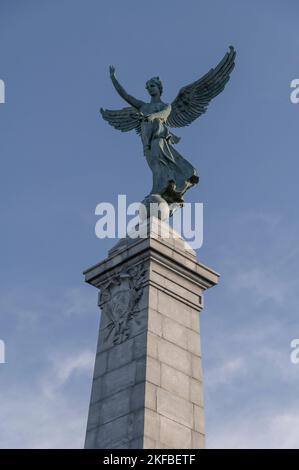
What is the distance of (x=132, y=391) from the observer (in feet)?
59.8

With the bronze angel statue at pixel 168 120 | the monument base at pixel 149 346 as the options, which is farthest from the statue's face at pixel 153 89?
the monument base at pixel 149 346

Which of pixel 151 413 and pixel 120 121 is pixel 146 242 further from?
pixel 120 121

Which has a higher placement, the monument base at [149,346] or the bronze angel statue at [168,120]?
the bronze angel statue at [168,120]

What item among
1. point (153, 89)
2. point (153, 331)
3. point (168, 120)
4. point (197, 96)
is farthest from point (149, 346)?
point (197, 96)

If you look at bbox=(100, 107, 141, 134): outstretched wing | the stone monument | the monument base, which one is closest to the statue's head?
bbox=(100, 107, 141, 134): outstretched wing

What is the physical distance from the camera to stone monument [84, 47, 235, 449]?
1802 centimetres

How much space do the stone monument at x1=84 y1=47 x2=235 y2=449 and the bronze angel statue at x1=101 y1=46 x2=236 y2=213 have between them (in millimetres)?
37

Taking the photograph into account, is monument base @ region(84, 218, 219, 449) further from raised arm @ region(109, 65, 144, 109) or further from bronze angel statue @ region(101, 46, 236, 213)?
raised arm @ region(109, 65, 144, 109)

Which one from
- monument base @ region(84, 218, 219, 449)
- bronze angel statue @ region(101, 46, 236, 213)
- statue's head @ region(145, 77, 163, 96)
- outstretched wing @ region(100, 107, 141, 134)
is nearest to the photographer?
monument base @ region(84, 218, 219, 449)

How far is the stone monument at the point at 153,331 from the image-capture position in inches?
709

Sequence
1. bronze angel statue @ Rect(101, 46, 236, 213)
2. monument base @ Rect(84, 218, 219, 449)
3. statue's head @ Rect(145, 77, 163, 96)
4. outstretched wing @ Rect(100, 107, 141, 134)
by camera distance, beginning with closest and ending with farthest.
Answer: monument base @ Rect(84, 218, 219, 449)
bronze angel statue @ Rect(101, 46, 236, 213)
statue's head @ Rect(145, 77, 163, 96)
outstretched wing @ Rect(100, 107, 141, 134)

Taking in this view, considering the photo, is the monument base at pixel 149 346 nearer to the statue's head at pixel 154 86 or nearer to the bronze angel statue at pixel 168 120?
the bronze angel statue at pixel 168 120

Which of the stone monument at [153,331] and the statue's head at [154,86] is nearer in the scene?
the stone monument at [153,331]
